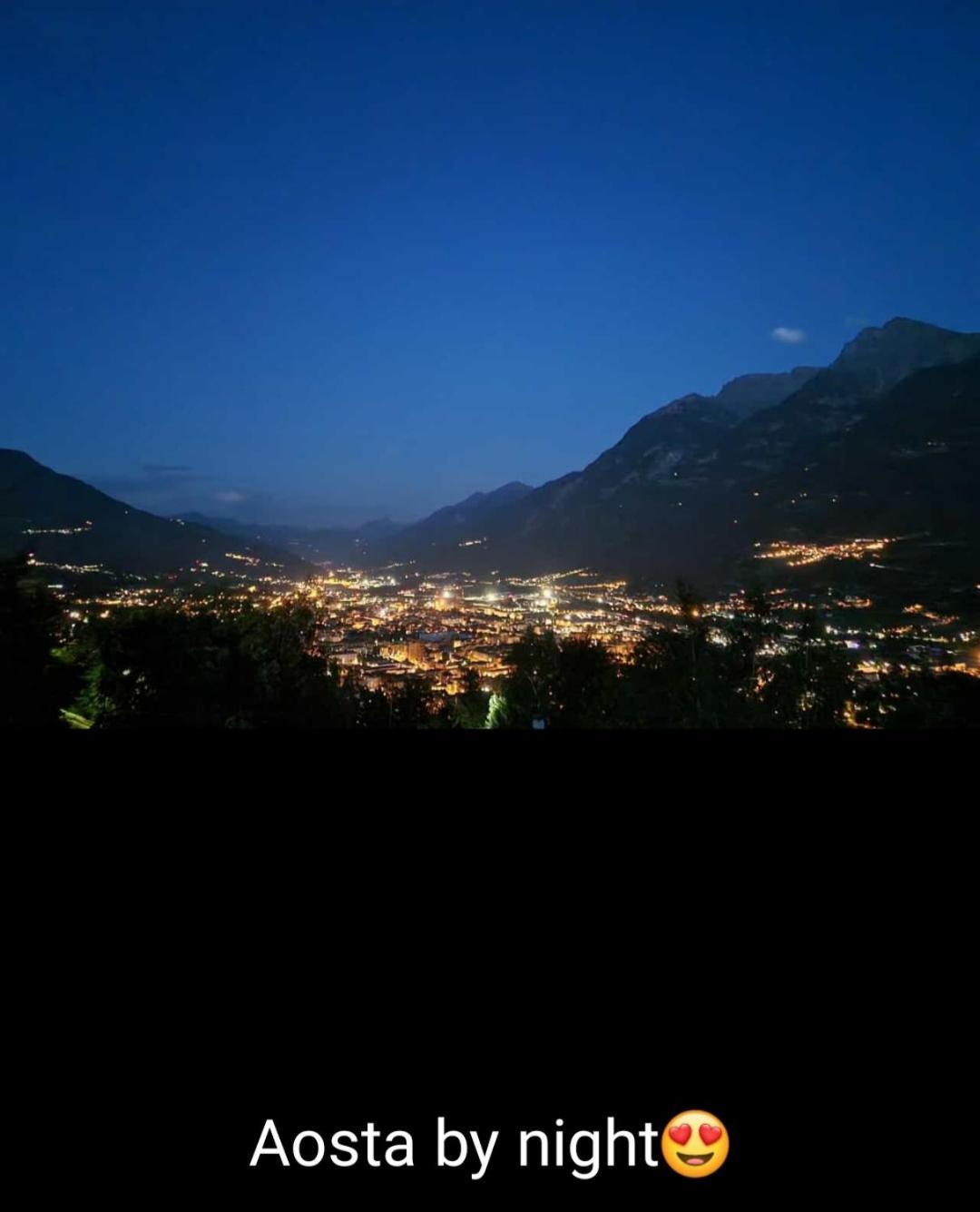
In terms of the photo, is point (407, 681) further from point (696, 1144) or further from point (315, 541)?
point (315, 541)

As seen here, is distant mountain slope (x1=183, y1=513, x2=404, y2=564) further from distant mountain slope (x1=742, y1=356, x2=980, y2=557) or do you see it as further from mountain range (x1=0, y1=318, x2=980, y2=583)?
distant mountain slope (x1=742, y1=356, x2=980, y2=557)

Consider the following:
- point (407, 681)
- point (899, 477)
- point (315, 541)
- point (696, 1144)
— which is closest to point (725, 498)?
point (899, 477)

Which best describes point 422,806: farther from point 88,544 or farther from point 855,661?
point 88,544

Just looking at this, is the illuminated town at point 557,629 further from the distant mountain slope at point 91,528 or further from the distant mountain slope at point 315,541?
the distant mountain slope at point 315,541

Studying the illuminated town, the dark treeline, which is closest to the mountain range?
the illuminated town

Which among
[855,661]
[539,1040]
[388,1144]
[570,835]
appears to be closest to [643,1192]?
[539,1040]
